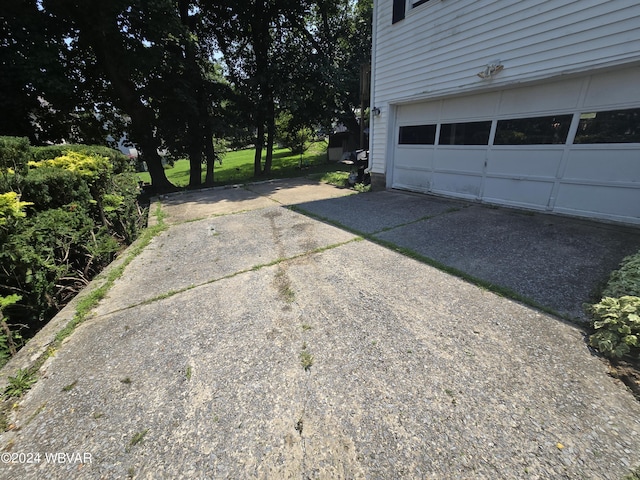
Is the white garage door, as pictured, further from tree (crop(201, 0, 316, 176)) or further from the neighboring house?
tree (crop(201, 0, 316, 176))

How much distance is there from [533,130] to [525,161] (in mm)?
540

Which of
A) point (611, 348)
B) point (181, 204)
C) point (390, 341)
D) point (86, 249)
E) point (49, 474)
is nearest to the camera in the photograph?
point (49, 474)

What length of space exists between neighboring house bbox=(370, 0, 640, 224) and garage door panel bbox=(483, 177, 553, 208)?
2 centimetres

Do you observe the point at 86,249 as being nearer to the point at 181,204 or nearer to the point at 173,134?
the point at 181,204

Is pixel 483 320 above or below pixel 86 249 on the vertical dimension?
below

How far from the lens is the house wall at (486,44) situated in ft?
12.3

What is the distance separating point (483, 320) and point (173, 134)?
11620 millimetres

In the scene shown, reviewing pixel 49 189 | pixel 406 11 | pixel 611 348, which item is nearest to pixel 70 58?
pixel 49 189

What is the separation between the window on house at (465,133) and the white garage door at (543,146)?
2 cm

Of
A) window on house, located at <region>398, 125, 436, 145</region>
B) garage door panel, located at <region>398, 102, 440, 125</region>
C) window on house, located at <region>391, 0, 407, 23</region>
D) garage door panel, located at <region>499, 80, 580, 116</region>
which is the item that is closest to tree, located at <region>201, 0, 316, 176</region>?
window on house, located at <region>391, 0, 407, 23</region>

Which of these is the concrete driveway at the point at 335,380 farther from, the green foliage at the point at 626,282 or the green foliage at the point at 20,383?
the green foliage at the point at 626,282

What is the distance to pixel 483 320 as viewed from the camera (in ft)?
8.38

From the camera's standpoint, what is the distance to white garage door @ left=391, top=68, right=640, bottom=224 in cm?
402

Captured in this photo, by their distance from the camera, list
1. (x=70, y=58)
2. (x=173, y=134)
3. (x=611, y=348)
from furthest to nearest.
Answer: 1. (x=173, y=134)
2. (x=70, y=58)
3. (x=611, y=348)
